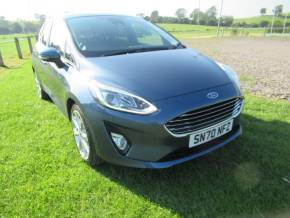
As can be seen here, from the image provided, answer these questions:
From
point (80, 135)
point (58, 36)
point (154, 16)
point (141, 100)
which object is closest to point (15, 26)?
point (154, 16)

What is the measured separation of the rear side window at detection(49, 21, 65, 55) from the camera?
3.48m

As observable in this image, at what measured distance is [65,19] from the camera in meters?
3.74

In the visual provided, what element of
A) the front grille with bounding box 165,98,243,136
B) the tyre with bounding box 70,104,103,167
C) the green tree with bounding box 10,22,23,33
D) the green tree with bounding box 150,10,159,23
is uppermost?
the front grille with bounding box 165,98,243,136

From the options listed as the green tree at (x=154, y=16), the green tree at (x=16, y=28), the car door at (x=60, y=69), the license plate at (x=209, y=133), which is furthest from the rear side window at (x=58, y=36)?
the green tree at (x=16, y=28)

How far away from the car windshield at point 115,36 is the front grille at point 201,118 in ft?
4.02

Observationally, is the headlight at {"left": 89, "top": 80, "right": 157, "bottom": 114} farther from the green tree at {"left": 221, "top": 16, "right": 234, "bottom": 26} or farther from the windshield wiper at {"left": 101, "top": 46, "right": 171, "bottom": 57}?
the green tree at {"left": 221, "top": 16, "right": 234, "bottom": 26}

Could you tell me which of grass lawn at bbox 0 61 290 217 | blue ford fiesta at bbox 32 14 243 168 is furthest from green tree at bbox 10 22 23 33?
blue ford fiesta at bbox 32 14 243 168

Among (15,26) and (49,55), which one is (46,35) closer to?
(49,55)

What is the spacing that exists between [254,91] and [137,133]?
399 cm

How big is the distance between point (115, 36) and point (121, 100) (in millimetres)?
1378

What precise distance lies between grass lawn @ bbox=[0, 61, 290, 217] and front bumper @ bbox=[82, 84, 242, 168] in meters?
0.34

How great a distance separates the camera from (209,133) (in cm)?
256

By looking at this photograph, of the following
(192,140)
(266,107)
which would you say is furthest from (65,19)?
(266,107)

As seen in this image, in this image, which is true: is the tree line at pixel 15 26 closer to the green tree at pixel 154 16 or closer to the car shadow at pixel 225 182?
the green tree at pixel 154 16
